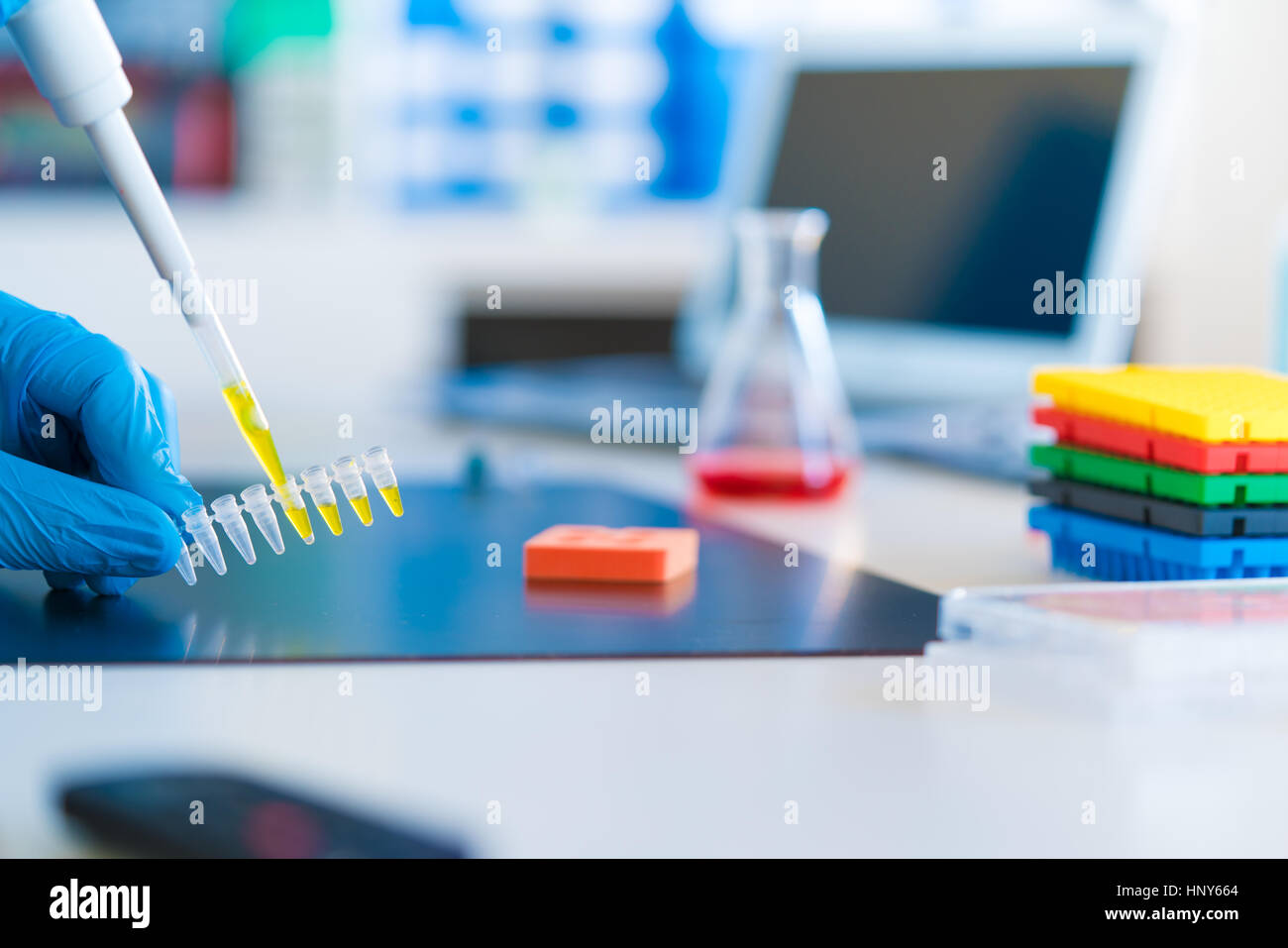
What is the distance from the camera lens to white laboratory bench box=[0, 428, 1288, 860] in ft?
2.14

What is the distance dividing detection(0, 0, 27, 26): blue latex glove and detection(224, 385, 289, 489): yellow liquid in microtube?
9.0 inches

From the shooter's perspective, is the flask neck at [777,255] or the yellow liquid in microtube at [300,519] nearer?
the yellow liquid in microtube at [300,519]

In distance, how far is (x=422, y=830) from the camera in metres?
0.74

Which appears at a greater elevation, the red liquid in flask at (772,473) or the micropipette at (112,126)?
the micropipette at (112,126)

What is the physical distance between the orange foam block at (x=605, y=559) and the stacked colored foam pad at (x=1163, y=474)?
9.8 inches

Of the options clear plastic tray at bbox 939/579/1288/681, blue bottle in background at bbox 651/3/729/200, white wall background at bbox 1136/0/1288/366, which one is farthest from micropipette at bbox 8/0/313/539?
blue bottle in background at bbox 651/3/729/200

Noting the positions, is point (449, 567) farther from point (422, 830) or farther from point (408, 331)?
point (408, 331)

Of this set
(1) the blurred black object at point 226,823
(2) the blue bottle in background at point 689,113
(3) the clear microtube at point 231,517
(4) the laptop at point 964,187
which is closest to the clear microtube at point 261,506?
(3) the clear microtube at point 231,517

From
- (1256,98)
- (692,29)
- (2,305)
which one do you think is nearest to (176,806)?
(2,305)

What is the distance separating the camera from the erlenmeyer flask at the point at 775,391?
1.25 metres

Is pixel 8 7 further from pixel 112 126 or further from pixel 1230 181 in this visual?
pixel 1230 181

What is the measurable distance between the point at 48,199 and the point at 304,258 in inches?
25.8

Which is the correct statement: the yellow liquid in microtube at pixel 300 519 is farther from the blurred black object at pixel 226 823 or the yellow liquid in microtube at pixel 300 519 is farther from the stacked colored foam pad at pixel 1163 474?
the stacked colored foam pad at pixel 1163 474
